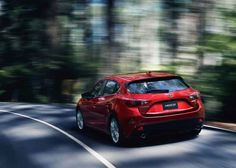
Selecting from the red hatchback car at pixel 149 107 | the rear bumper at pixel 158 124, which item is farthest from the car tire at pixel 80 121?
the rear bumper at pixel 158 124

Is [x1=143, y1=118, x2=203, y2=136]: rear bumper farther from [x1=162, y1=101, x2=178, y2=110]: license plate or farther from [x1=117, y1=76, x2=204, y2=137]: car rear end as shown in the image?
[x1=162, y1=101, x2=178, y2=110]: license plate

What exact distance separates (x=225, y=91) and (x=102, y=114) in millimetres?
8286

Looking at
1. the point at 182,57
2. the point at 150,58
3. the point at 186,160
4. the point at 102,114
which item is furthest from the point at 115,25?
the point at 186,160

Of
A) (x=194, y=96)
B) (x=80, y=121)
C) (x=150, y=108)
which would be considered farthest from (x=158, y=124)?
(x=80, y=121)

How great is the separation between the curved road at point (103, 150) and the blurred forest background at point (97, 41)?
26.2 ft

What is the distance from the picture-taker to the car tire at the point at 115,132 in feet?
33.4

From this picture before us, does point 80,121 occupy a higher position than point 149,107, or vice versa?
point 149,107

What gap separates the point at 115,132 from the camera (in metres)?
10.5

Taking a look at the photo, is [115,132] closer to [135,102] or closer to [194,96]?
[135,102]

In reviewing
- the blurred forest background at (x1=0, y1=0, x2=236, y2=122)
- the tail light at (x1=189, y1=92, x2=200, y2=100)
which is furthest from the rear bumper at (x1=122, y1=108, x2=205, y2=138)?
the blurred forest background at (x1=0, y1=0, x2=236, y2=122)

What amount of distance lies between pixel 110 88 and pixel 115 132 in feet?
3.54

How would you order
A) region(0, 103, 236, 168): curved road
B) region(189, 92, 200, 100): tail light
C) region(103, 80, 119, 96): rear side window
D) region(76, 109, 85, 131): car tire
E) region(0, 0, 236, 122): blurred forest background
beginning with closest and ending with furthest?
region(0, 103, 236, 168): curved road → region(189, 92, 200, 100): tail light → region(103, 80, 119, 96): rear side window → region(76, 109, 85, 131): car tire → region(0, 0, 236, 122): blurred forest background

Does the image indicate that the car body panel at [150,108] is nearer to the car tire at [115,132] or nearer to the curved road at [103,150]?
the car tire at [115,132]

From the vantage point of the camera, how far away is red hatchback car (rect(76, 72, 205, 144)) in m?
9.80
